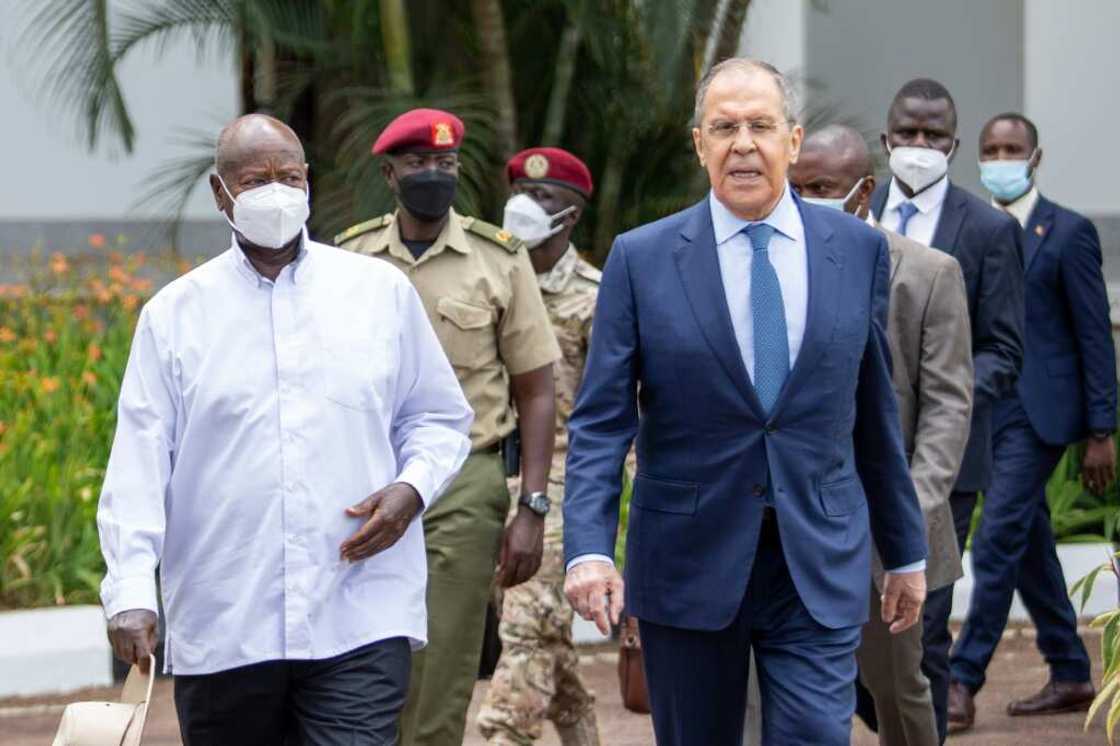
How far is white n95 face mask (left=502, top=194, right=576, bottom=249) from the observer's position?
701cm

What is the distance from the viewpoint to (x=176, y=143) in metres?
13.2

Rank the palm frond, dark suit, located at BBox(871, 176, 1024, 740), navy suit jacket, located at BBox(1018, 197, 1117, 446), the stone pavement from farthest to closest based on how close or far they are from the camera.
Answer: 1. the palm frond
2. navy suit jacket, located at BBox(1018, 197, 1117, 446)
3. the stone pavement
4. dark suit, located at BBox(871, 176, 1024, 740)

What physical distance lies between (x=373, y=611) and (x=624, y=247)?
886mm

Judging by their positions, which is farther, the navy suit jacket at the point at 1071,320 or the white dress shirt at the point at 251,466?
the navy suit jacket at the point at 1071,320

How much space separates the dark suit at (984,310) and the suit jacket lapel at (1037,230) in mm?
1255

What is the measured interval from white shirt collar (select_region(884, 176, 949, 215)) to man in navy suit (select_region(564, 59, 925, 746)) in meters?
1.98

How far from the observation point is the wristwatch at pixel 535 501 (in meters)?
5.90

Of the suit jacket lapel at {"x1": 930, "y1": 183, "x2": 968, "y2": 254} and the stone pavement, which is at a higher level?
the suit jacket lapel at {"x1": 930, "y1": 183, "x2": 968, "y2": 254}

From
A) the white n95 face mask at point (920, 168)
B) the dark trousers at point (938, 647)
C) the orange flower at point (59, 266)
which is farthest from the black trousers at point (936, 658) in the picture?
the orange flower at point (59, 266)

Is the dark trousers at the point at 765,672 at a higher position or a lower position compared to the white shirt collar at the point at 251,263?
lower

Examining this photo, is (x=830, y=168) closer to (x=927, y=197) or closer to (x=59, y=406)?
(x=927, y=197)

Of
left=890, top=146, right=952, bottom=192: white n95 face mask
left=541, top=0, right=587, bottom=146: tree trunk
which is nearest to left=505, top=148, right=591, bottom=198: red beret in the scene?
left=890, top=146, right=952, bottom=192: white n95 face mask

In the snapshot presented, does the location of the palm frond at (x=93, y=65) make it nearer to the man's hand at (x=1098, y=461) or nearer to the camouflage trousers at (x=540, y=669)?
the camouflage trousers at (x=540, y=669)

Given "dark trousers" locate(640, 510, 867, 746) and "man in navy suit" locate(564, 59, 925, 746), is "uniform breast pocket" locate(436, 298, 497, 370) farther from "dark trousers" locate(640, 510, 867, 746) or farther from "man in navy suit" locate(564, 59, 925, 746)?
"dark trousers" locate(640, 510, 867, 746)
